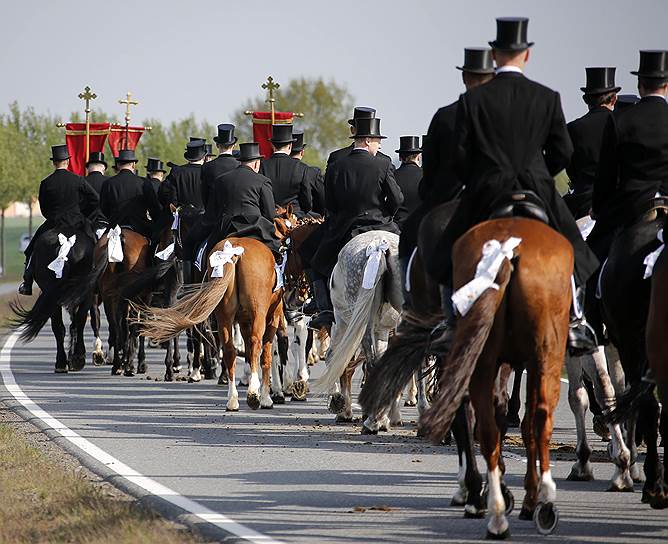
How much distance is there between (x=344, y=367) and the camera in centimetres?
1337

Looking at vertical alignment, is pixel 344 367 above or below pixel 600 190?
below

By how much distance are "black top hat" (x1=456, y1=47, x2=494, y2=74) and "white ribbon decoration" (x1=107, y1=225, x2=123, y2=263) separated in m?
11.4

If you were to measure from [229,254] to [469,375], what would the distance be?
25.3 ft

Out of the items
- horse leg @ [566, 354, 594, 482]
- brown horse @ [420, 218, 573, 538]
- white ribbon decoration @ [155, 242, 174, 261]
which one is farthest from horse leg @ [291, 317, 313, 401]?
brown horse @ [420, 218, 573, 538]

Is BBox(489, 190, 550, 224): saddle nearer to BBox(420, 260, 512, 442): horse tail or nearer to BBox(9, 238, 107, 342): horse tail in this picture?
BBox(420, 260, 512, 442): horse tail

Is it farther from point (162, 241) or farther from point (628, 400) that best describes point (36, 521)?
point (162, 241)

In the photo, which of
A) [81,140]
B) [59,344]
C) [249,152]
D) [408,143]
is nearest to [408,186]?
[408,143]

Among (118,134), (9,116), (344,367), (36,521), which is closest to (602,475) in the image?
(344,367)

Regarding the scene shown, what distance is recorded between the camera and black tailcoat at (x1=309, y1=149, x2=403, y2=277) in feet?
48.6

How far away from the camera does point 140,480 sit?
10867 millimetres

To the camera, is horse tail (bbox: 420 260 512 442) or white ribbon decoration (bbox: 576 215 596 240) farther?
white ribbon decoration (bbox: 576 215 596 240)

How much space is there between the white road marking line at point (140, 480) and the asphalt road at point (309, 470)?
0.30 ft

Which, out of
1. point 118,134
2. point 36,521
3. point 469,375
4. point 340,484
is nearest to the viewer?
point 469,375

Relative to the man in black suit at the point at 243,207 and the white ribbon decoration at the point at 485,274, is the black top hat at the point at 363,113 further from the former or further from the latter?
the white ribbon decoration at the point at 485,274
